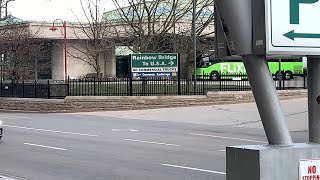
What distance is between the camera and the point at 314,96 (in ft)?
11.5

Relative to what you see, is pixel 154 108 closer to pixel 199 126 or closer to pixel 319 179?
pixel 199 126

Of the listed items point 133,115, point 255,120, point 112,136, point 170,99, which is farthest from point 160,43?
point 112,136

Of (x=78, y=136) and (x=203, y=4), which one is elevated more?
(x=203, y=4)

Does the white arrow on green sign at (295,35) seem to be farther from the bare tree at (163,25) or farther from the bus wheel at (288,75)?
the bus wheel at (288,75)

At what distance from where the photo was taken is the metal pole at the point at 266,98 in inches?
129

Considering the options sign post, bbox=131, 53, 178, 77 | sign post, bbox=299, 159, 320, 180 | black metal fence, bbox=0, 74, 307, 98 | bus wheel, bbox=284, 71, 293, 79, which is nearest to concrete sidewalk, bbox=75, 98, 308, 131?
black metal fence, bbox=0, 74, 307, 98

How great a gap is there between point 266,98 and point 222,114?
76.6 feet

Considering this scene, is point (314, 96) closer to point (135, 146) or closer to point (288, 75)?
point (135, 146)

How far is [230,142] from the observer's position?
15.1m

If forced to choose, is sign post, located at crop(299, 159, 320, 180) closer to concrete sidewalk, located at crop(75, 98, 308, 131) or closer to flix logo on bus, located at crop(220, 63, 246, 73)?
concrete sidewalk, located at crop(75, 98, 308, 131)

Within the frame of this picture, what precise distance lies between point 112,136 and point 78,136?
1.12m

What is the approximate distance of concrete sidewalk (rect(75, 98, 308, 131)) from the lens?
73.4 feet

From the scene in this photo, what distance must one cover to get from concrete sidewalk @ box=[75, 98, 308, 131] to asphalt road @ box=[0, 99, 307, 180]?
0.05 metres

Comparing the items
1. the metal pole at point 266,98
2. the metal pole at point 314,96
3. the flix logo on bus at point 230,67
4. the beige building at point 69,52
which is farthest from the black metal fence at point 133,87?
the metal pole at point 266,98
